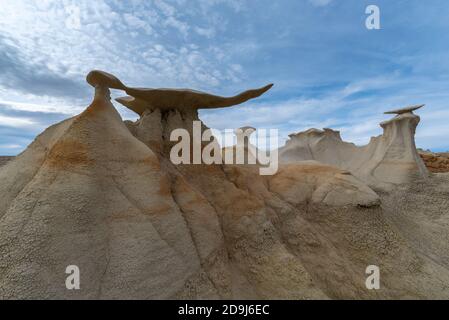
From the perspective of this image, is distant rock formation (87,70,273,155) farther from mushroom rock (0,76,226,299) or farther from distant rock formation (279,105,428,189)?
distant rock formation (279,105,428,189)

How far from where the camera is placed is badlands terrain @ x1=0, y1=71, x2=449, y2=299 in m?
3.03

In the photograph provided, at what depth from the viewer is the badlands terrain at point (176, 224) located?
3025mm

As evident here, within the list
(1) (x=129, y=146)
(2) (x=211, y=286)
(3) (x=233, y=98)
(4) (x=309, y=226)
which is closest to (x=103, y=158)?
(1) (x=129, y=146)

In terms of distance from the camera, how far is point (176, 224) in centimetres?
380

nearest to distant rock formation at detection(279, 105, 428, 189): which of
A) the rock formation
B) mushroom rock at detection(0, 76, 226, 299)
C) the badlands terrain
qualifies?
the badlands terrain

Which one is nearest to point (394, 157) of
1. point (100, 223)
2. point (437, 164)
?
point (437, 164)

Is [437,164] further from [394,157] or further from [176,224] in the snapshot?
[176,224]

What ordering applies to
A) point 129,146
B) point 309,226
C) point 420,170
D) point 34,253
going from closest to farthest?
point 34,253 < point 129,146 < point 309,226 < point 420,170

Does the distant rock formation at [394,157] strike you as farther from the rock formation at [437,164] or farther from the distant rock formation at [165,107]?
the rock formation at [437,164]

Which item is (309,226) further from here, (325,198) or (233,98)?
(233,98)

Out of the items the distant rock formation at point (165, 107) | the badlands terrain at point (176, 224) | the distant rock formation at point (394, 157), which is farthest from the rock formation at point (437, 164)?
the distant rock formation at point (165, 107)

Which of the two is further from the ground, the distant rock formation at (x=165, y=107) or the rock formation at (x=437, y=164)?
the distant rock formation at (x=165, y=107)

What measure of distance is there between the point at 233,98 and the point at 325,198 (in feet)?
9.84
